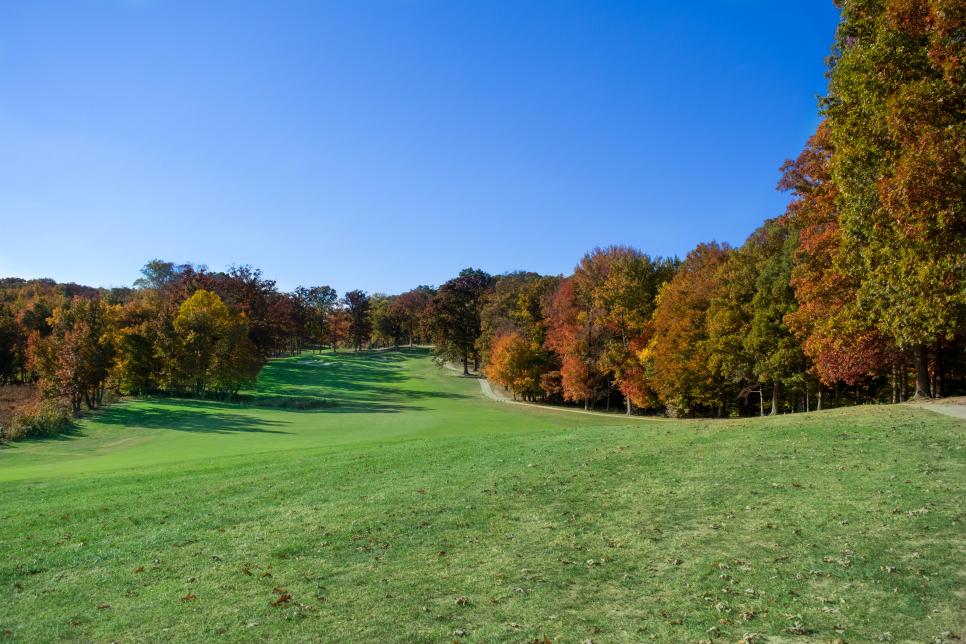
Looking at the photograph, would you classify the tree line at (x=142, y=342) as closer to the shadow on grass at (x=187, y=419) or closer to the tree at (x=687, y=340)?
the shadow on grass at (x=187, y=419)

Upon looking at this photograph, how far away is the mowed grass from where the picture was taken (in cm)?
700

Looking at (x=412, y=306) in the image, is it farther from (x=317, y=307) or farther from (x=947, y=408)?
(x=947, y=408)

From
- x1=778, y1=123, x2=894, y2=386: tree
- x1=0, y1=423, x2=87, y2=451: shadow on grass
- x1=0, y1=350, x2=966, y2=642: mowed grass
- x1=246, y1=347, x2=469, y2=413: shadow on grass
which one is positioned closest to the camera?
x1=0, y1=350, x2=966, y2=642: mowed grass

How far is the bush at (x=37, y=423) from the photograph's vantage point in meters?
34.1

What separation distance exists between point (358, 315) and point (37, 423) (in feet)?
309

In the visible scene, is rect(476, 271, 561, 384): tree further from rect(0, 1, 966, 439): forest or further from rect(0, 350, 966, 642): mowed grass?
rect(0, 350, 966, 642): mowed grass

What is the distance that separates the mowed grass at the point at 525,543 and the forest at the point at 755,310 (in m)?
5.10

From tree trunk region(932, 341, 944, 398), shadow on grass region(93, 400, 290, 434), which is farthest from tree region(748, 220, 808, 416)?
shadow on grass region(93, 400, 290, 434)

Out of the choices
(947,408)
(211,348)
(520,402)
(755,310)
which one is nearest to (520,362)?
(520,402)

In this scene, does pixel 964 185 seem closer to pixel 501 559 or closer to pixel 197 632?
pixel 501 559

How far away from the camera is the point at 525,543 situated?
9.70 m

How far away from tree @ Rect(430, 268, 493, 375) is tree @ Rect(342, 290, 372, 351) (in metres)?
46.8

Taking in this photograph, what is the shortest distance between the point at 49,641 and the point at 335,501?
253 inches

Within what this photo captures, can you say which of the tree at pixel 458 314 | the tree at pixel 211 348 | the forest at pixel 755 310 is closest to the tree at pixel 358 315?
the forest at pixel 755 310
